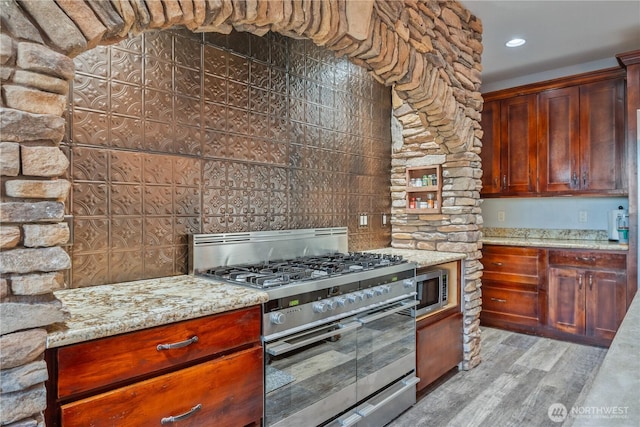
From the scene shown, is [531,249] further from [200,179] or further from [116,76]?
[116,76]

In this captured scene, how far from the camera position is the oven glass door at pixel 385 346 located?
2.25 metres

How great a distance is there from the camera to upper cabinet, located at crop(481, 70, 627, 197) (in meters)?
3.79

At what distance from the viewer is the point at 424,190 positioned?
338 cm

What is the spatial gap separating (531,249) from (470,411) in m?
2.07

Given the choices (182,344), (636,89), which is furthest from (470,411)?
(636,89)

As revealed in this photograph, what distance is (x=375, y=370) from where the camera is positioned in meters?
2.33

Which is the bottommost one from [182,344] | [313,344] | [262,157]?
[313,344]

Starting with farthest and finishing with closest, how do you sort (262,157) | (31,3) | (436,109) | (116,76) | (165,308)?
A: (436,109), (262,157), (116,76), (165,308), (31,3)

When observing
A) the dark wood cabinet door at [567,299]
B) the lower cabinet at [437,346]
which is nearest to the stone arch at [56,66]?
the lower cabinet at [437,346]

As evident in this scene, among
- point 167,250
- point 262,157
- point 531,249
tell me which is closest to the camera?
point 167,250

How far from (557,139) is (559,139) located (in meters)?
0.02

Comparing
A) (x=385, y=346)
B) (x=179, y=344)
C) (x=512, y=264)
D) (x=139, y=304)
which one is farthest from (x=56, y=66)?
(x=512, y=264)

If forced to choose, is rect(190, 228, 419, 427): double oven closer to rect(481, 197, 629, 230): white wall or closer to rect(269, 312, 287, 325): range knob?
rect(269, 312, 287, 325): range knob

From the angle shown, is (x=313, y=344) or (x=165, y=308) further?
(x=313, y=344)
